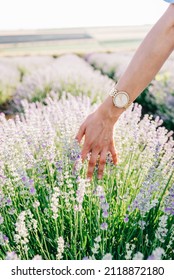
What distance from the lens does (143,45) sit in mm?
1503

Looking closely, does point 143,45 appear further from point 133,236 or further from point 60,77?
point 60,77

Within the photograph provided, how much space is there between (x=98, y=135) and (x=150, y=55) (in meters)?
0.31

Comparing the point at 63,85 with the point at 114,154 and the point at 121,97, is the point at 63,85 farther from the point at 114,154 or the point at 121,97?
the point at 121,97

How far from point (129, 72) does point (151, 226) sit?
0.59 m

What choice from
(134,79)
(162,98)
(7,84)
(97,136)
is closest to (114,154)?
(97,136)

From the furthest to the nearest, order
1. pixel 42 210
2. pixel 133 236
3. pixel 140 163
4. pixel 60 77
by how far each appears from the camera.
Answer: pixel 60 77
pixel 140 163
pixel 42 210
pixel 133 236

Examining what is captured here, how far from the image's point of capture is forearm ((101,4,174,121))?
146cm

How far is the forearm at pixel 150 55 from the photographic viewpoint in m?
1.46

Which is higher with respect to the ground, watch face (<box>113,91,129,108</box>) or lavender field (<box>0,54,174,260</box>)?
watch face (<box>113,91,129,108</box>)

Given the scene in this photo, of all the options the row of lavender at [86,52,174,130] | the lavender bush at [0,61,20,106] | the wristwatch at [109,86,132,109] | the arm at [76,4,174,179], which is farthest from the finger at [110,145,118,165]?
the lavender bush at [0,61,20,106]

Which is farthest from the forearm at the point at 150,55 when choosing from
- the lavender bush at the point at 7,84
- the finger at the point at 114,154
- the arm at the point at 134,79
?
the lavender bush at the point at 7,84

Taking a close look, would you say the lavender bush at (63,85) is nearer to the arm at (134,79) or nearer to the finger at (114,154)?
the finger at (114,154)

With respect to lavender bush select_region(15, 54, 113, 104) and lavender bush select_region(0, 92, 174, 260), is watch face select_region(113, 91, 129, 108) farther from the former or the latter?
lavender bush select_region(15, 54, 113, 104)
